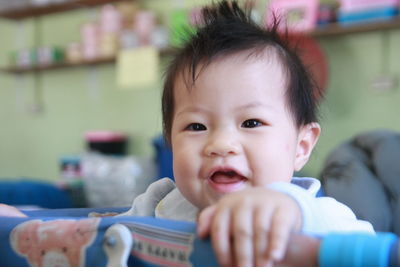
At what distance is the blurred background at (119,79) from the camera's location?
1.78 meters

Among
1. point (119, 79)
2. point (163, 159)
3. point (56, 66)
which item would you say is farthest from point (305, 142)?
point (56, 66)

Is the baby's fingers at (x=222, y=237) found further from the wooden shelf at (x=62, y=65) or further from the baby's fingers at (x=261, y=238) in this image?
the wooden shelf at (x=62, y=65)

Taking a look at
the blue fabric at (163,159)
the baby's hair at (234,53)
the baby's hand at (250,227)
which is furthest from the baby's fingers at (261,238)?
the blue fabric at (163,159)

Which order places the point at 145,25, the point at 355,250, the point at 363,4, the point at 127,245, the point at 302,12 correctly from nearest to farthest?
the point at 355,250 < the point at 127,245 < the point at 363,4 < the point at 302,12 < the point at 145,25

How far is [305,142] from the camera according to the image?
0.74 meters

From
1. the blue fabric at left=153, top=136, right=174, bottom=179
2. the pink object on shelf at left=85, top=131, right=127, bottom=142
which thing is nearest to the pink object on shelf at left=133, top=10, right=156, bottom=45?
the pink object on shelf at left=85, top=131, right=127, bottom=142

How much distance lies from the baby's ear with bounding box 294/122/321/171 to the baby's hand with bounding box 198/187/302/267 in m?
0.33

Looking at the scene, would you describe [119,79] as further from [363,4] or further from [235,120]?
[235,120]

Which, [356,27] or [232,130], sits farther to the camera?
[356,27]

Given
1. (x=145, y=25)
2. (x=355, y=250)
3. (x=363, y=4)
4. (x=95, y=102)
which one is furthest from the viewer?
(x=95, y=102)

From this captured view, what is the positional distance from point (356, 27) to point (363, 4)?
0.26 feet

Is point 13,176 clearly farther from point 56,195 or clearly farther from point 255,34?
point 255,34

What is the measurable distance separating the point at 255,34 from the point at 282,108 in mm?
117

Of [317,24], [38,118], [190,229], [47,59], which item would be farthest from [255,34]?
[38,118]
